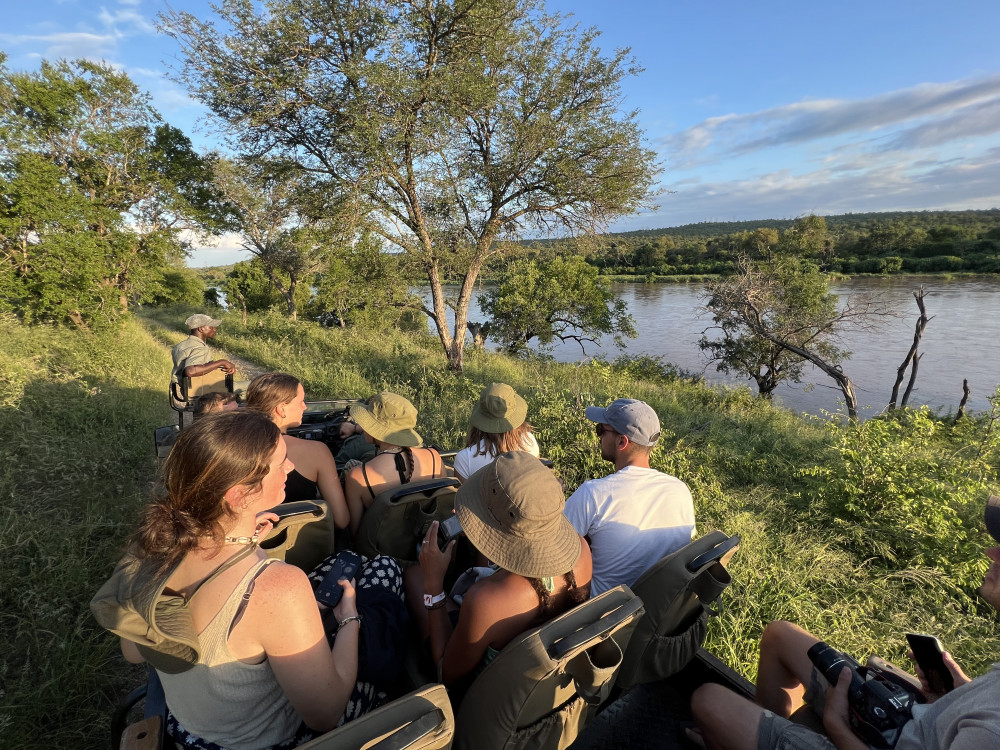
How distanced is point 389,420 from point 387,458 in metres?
0.24

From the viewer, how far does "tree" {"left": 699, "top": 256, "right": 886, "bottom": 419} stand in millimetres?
11836

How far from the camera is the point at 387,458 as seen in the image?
2.64m

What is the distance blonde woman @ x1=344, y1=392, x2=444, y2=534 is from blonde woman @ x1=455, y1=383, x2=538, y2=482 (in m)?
0.25

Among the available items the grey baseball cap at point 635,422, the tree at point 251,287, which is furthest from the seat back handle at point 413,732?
the tree at point 251,287

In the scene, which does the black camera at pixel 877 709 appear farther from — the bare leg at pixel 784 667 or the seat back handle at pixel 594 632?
the seat back handle at pixel 594 632

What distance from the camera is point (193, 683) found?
1223 mm

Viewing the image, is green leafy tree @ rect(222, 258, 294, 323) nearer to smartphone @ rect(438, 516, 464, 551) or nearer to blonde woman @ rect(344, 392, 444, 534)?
blonde woman @ rect(344, 392, 444, 534)

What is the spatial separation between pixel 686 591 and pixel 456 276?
8848 millimetres

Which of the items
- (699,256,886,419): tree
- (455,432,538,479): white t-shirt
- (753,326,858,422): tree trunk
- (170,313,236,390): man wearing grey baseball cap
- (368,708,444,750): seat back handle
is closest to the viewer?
(368,708,444,750): seat back handle

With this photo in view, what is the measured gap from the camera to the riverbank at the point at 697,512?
244 centimetres

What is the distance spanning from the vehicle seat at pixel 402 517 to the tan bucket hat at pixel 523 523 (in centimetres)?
76

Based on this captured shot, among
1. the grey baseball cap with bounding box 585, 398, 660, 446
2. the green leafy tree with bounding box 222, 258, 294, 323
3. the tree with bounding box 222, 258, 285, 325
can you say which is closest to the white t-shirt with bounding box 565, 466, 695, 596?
the grey baseball cap with bounding box 585, 398, 660, 446

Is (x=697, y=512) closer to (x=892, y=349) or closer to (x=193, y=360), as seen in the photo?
(x=193, y=360)

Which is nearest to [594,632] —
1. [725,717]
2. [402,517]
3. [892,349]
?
[725,717]
